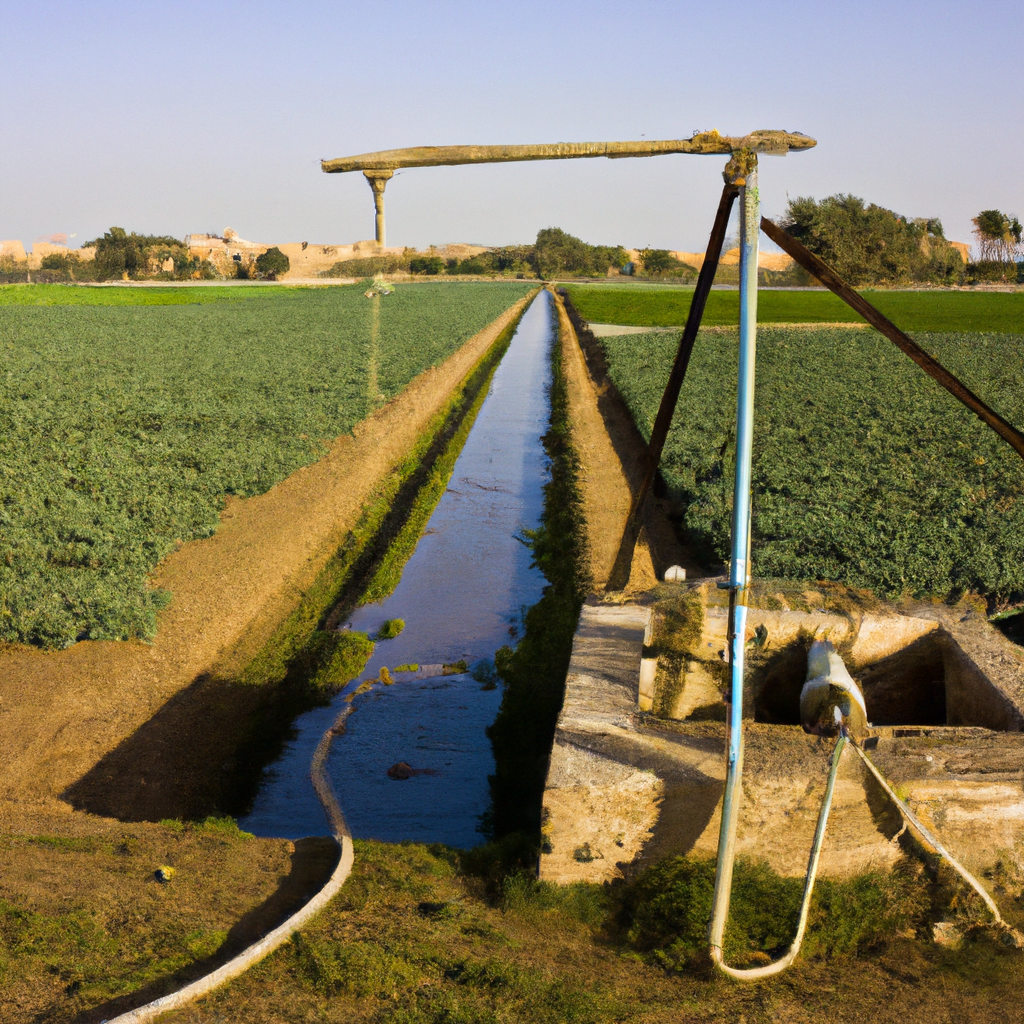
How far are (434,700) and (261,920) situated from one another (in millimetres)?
3425

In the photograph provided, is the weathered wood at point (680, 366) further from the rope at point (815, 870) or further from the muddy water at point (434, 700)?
the rope at point (815, 870)

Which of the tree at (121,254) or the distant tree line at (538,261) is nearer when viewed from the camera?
the tree at (121,254)

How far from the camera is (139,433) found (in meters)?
14.5

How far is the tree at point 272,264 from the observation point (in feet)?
356

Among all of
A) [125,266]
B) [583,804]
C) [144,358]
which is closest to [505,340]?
[144,358]

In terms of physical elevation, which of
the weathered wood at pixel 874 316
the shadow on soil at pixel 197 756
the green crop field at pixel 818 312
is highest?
the green crop field at pixel 818 312

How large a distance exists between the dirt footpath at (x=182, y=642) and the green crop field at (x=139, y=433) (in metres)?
0.25

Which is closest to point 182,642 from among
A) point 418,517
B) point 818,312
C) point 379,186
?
point 379,186

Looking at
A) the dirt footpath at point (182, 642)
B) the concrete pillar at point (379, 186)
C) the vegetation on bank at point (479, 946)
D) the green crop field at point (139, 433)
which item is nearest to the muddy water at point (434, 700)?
the dirt footpath at point (182, 642)

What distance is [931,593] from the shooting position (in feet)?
26.6

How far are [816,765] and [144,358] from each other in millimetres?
25755

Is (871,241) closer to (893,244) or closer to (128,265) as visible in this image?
(893,244)

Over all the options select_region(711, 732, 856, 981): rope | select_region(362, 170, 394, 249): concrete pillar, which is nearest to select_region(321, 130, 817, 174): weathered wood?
select_region(362, 170, 394, 249): concrete pillar

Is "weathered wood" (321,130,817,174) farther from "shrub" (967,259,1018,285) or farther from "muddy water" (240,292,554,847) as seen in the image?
"shrub" (967,259,1018,285)
